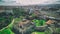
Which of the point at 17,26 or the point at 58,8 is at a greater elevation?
the point at 58,8

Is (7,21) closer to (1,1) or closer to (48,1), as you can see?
(1,1)

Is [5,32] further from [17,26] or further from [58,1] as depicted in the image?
[58,1]

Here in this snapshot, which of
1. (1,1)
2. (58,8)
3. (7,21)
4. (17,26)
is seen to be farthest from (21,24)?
(58,8)

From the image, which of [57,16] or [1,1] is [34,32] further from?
[1,1]

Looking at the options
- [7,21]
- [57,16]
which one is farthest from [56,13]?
[7,21]

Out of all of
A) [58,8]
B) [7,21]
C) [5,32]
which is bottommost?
[5,32]

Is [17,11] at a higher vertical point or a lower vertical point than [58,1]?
lower

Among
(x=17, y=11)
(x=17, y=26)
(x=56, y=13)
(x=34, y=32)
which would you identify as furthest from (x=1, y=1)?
(x=56, y=13)
